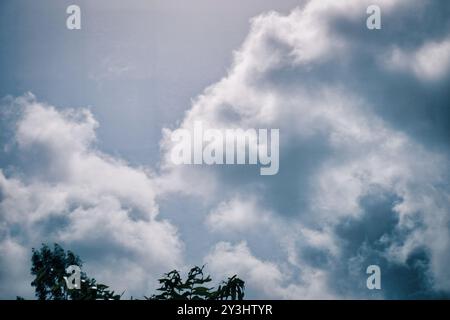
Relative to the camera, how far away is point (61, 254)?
1528 cm
